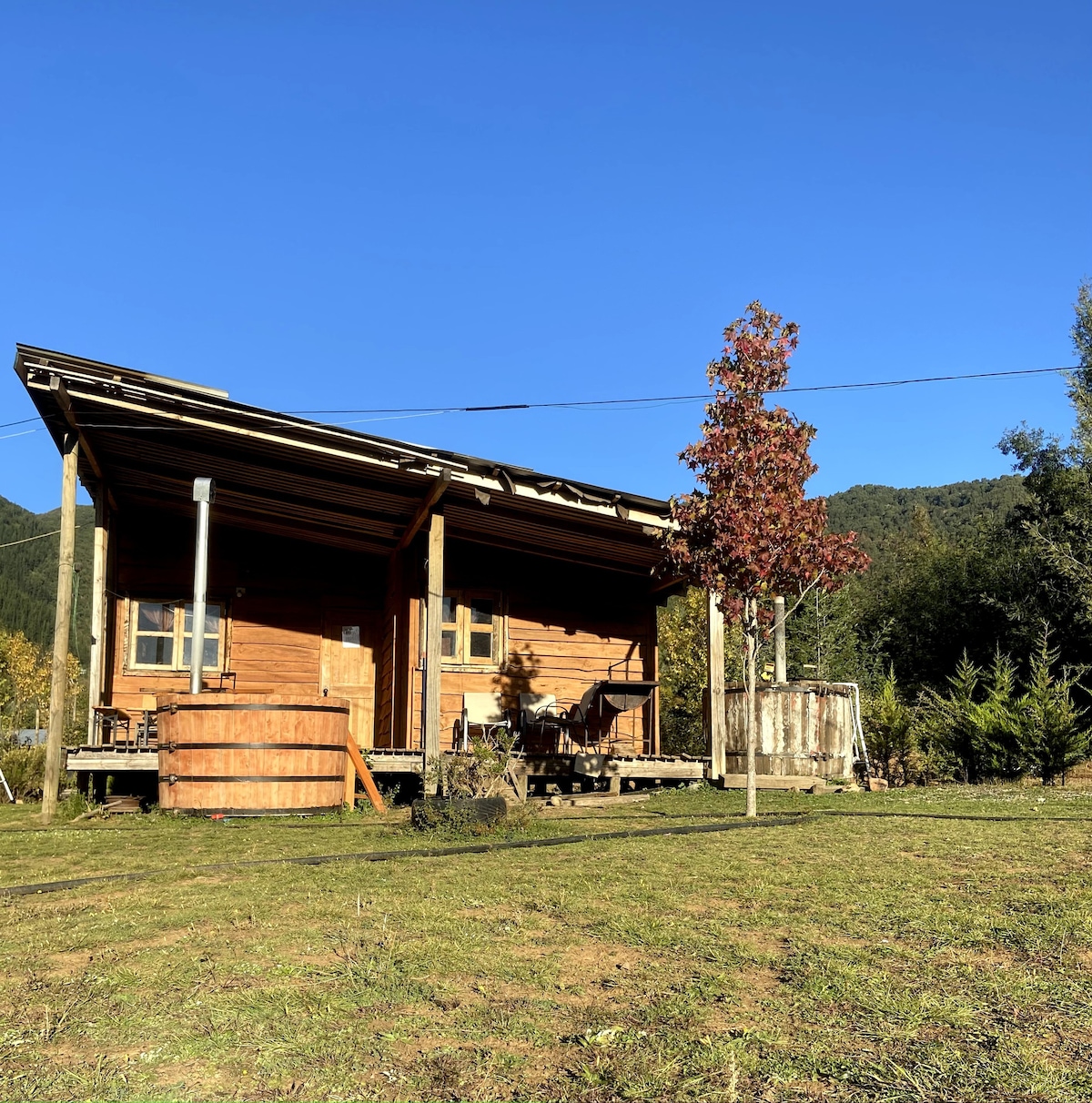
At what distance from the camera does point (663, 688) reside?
31.4 meters

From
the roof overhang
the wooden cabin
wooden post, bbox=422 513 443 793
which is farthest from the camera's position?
the wooden cabin

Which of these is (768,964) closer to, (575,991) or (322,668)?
(575,991)

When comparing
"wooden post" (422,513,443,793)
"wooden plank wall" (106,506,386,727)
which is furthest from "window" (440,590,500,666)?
"wooden post" (422,513,443,793)

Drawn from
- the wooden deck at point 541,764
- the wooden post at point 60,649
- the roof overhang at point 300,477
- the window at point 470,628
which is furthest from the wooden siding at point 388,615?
the wooden post at point 60,649

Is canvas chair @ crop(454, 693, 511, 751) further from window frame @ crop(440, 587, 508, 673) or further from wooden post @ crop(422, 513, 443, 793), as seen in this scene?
wooden post @ crop(422, 513, 443, 793)

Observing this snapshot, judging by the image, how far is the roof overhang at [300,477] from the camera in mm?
11297

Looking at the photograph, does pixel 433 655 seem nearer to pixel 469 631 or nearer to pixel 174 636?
pixel 469 631

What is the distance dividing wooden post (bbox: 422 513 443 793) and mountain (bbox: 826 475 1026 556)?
182 ft

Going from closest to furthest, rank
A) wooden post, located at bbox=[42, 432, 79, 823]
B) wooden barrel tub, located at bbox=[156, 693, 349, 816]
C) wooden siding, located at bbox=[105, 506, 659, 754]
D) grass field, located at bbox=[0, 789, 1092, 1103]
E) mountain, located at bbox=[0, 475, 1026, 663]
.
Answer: grass field, located at bbox=[0, 789, 1092, 1103]
wooden barrel tub, located at bbox=[156, 693, 349, 816]
wooden post, located at bbox=[42, 432, 79, 823]
wooden siding, located at bbox=[105, 506, 659, 754]
mountain, located at bbox=[0, 475, 1026, 663]

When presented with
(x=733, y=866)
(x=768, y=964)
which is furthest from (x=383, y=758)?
(x=768, y=964)

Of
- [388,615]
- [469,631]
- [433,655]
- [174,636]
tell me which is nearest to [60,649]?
[433,655]

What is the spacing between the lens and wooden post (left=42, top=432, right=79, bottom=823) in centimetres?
1042

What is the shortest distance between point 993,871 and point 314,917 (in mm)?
3625

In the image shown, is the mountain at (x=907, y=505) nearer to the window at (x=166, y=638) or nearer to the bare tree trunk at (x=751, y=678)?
the window at (x=166, y=638)
